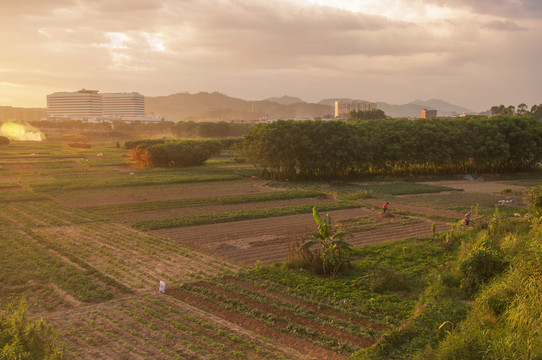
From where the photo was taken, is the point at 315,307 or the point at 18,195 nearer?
the point at 315,307

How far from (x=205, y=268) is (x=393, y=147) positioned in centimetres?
3625

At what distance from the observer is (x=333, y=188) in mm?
43031

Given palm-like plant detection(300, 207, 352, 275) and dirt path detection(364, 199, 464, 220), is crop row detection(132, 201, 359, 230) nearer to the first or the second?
dirt path detection(364, 199, 464, 220)

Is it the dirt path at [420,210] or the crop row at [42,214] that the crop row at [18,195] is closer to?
the crop row at [42,214]

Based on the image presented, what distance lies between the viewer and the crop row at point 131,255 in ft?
54.6

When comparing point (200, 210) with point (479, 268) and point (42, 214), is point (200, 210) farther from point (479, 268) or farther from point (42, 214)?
point (479, 268)

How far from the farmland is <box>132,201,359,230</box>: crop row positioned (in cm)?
12

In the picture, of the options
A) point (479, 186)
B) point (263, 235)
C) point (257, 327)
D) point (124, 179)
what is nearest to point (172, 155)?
point (124, 179)

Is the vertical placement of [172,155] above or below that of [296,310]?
above

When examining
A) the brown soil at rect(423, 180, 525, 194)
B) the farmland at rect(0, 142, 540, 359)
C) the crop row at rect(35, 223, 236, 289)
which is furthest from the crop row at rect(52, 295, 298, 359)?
the brown soil at rect(423, 180, 525, 194)

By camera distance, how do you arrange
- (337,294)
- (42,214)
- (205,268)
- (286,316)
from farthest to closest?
(42,214) → (205,268) → (337,294) → (286,316)

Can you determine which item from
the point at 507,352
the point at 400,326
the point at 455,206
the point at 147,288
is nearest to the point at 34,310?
the point at 147,288

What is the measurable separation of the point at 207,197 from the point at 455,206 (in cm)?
1966

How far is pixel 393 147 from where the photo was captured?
160 feet
